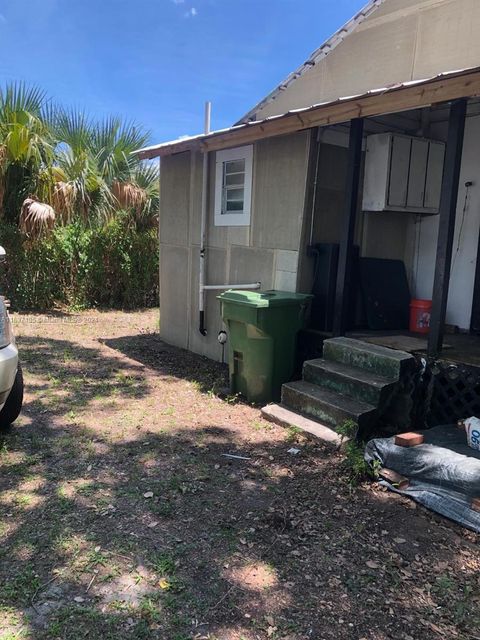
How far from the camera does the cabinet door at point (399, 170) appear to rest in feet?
18.5

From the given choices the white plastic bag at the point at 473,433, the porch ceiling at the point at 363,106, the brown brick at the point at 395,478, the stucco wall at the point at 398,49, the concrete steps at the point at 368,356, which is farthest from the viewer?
the stucco wall at the point at 398,49

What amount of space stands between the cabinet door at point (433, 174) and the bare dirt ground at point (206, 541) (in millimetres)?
3377

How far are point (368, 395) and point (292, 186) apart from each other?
2.66 m

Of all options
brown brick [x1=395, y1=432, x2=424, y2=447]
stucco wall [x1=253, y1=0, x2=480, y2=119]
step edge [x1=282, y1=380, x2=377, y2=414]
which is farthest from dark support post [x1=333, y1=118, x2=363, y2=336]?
brown brick [x1=395, y1=432, x2=424, y2=447]

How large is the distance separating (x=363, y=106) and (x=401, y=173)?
1508 millimetres

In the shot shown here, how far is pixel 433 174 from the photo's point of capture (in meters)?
5.98

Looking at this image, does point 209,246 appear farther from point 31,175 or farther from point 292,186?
point 31,175

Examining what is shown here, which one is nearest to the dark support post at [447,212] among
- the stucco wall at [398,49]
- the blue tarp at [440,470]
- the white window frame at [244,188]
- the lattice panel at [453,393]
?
the lattice panel at [453,393]

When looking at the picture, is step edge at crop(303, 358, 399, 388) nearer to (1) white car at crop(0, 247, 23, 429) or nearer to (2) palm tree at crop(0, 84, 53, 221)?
(1) white car at crop(0, 247, 23, 429)

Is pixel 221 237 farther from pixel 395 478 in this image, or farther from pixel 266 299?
pixel 395 478

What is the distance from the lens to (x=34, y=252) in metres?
10.8

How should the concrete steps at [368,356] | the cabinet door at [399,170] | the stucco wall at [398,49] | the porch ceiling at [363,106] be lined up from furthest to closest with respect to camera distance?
1. the stucco wall at [398,49]
2. the cabinet door at [399,170]
3. the concrete steps at [368,356]
4. the porch ceiling at [363,106]

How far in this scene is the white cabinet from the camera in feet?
18.5

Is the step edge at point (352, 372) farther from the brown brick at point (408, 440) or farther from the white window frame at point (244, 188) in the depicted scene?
the white window frame at point (244, 188)
